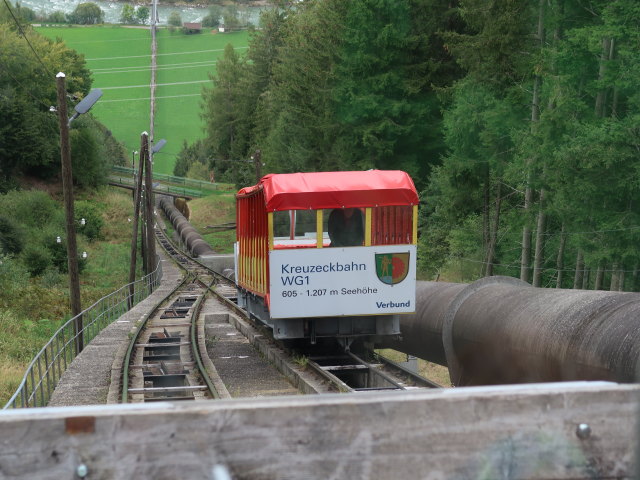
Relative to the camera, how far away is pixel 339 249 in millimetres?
14656

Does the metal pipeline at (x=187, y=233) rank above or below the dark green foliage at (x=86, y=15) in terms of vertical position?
below

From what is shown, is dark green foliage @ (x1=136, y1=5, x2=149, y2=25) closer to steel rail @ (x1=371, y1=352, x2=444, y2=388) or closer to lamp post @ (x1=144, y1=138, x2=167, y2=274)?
lamp post @ (x1=144, y1=138, x2=167, y2=274)

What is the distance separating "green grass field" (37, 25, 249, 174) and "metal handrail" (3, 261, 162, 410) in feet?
303

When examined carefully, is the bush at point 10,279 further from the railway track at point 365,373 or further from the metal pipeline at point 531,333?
the metal pipeline at point 531,333

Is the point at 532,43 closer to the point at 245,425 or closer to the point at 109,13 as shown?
the point at 245,425

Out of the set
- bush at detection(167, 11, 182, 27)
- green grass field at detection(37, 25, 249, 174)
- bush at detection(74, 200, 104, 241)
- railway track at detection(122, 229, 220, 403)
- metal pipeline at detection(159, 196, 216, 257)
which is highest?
bush at detection(167, 11, 182, 27)

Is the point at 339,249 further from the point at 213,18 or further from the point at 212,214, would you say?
the point at 213,18

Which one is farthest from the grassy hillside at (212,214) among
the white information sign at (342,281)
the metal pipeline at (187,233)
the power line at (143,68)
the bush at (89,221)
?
the white information sign at (342,281)

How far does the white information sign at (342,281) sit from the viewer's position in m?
14.6

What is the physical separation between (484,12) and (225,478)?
30.1 metres

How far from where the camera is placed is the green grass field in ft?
441

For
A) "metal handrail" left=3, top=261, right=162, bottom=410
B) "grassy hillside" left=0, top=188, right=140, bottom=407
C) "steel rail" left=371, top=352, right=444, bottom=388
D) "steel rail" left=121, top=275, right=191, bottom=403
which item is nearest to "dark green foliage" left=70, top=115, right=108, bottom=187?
"grassy hillside" left=0, top=188, right=140, bottom=407

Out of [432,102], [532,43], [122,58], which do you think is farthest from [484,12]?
[122,58]

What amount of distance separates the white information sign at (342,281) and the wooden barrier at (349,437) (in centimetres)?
1070
